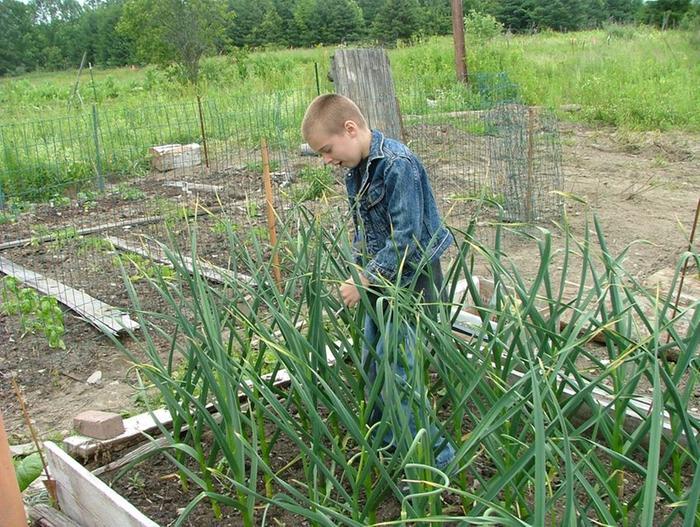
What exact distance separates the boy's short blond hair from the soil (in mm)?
373

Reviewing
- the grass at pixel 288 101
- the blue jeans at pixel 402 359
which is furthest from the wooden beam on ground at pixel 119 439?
the grass at pixel 288 101

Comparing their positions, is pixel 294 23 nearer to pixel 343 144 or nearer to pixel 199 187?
pixel 199 187

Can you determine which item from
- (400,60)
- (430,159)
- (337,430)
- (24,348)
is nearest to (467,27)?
(400,60)

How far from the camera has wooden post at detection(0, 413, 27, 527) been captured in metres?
1.87

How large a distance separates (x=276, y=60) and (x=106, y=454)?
69.3ft

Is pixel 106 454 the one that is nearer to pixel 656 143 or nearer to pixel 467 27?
pixel 656 143

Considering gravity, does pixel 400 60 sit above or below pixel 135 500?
above

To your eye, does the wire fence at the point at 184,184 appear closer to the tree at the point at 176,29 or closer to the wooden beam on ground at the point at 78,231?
the wooden beam on ground at the point at 78,231

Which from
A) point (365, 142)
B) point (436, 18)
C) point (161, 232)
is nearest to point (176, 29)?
point (161, 232)

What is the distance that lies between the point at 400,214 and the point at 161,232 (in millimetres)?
4276

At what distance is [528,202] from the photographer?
6273 mm

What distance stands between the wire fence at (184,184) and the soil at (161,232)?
3cm

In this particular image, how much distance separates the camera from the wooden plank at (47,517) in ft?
7.88

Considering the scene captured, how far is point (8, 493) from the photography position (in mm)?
1890
